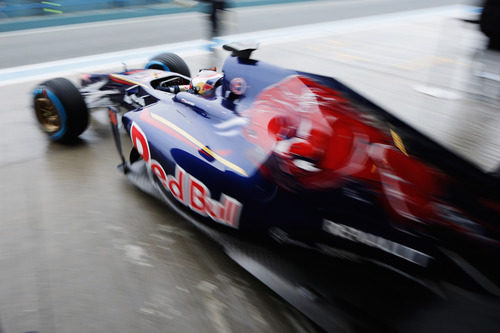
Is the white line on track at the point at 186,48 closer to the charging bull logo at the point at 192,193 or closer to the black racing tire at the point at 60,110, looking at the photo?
the black racing tire at the point at 60,110

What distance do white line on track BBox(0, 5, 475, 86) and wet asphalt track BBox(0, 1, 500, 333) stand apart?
2229mm

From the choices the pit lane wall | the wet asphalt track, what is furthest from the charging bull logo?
the pit lane wall

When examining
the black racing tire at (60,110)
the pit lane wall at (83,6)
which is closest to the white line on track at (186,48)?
the pit lane wall at (83,6)

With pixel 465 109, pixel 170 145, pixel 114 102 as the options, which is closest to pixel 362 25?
pixel 465 109

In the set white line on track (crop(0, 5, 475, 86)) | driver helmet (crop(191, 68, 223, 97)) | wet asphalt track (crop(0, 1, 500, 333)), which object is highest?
driver helmet (crop(191, 68, 223, 97))

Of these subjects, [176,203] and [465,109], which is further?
[465,109]

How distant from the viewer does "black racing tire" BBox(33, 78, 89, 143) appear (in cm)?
341

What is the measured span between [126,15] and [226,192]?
11159 millimetres

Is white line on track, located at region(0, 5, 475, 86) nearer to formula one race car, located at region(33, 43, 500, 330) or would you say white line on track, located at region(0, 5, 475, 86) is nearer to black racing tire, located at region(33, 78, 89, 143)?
black racing tire, located at region(33, 78, 89, 143)

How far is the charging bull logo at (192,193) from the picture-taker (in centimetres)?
204

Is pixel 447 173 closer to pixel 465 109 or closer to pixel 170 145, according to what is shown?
→ pixel 170 145

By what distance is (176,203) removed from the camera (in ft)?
8.24

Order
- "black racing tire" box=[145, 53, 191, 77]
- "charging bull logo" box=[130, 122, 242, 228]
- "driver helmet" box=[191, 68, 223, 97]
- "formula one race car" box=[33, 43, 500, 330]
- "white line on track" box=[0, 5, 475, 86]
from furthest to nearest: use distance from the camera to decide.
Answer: "white line on track" box=[0, 5, 475, 86] < "black racing tire" box=[145, 53, 191, 77] < "driver helmet" box=[191, 68, 223, 97] < "charging bull logo" box=[130, 122, 242, 228] < "formula one race car" box=[33, 43, 500, 330]

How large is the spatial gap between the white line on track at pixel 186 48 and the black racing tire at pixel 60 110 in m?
2.52
